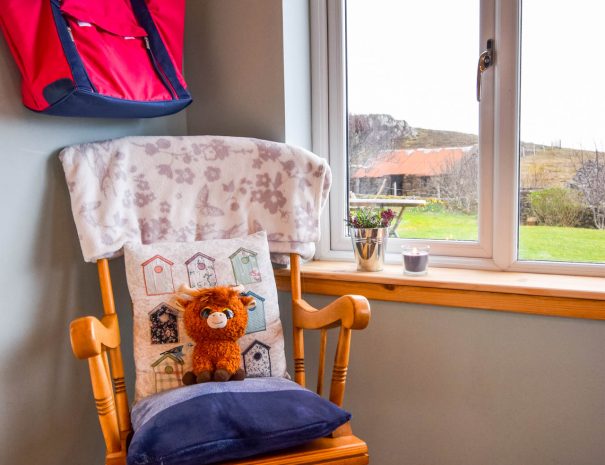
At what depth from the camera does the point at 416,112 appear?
5.90ft

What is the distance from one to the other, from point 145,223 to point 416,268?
2.40 feet

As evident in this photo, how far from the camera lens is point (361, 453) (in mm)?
1245

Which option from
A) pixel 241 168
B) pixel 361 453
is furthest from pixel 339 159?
pixel 361 453

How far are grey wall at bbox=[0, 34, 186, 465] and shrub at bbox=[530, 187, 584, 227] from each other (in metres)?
1.18

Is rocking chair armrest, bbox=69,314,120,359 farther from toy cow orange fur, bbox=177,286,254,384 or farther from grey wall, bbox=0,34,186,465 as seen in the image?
grey wall, bbox=0,34,186,465

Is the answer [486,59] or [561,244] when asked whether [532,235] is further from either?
[486,59]

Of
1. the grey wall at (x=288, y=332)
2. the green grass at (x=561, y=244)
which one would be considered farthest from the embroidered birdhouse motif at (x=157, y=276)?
the green grass at (x=561, y=244)

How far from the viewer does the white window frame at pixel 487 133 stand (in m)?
1.63

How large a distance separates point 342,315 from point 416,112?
730mm

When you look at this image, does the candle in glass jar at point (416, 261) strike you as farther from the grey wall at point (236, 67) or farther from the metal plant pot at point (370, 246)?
the grey wall at point (236, 67)

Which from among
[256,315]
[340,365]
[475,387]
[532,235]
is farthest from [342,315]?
[532,235]

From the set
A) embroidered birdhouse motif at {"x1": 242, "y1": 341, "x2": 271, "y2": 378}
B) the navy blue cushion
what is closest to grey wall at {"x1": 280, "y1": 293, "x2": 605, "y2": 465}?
embroidered birdhouse motif at {"x1": 242, "y1": 341, "x2": 271, "y2": 378}

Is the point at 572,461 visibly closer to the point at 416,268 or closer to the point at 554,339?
the point at 554,339

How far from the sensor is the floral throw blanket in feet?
4.96
